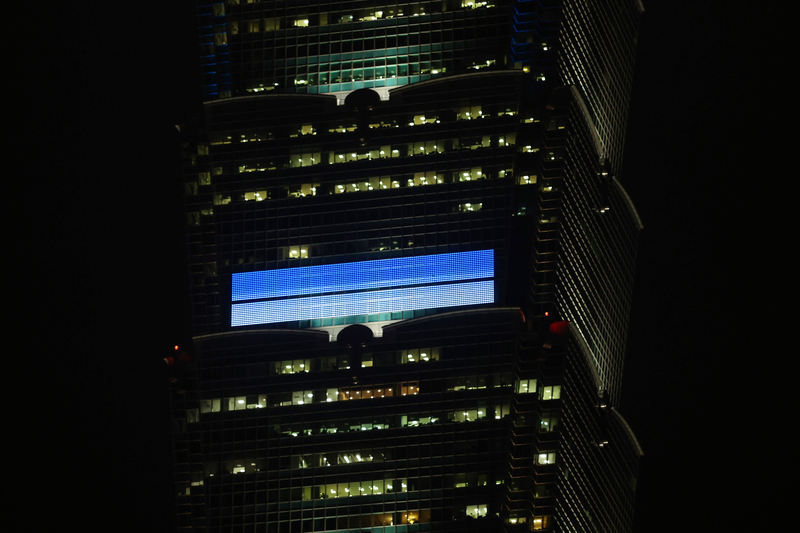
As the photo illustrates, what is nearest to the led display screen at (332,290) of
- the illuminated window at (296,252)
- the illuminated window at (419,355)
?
the illuminated window at (296,252)

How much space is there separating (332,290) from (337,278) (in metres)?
2.06

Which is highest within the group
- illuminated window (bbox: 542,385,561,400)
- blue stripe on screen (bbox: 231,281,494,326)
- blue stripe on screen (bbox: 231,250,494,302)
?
blue stripe on screen (bbox: 231,250,494,302)

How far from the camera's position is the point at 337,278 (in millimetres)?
→ 188500

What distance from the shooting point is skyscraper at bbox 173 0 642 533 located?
566ft

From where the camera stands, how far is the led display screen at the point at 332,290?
186 m

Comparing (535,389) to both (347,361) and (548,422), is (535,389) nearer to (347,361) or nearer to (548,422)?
(548,422)

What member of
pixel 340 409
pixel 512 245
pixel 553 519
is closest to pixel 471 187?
pixel 512 245

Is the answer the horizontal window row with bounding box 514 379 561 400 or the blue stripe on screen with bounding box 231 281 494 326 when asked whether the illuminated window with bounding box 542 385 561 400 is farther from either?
the blue stripe on screen with bounding box 231 281 494 326

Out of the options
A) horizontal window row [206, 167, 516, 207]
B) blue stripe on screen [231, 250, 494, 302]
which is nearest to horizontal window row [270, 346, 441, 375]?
blue stripe on screen [231, 250, 494, 302]

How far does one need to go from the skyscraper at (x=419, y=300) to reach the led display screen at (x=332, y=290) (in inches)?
12.1

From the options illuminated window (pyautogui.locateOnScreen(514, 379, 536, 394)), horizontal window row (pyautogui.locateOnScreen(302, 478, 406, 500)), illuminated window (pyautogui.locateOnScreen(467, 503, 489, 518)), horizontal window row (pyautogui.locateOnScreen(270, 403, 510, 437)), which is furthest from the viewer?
horizontal window row (pyautogui.locateOnScreen(270, 403, 510, 437))

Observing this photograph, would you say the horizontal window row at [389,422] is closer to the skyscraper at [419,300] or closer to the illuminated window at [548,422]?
the skyscraper at [419,300]

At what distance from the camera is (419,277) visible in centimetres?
18612

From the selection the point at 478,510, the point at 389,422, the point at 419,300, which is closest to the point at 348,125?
the point at 419,300
